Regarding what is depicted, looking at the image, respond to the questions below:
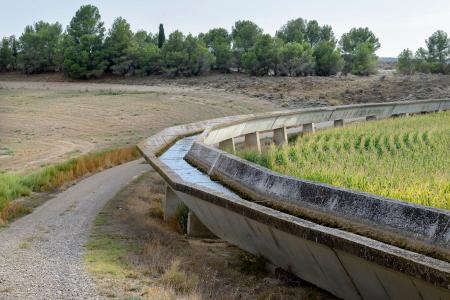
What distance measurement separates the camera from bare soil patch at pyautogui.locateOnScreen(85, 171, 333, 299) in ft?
27.0

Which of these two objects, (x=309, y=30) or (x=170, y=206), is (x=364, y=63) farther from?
(x=170, y=206)

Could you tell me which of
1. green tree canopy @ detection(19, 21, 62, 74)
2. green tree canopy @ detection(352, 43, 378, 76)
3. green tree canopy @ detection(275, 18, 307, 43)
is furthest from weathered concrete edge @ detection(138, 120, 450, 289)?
green tree canopy @ detection(275, 18, 307, 43)

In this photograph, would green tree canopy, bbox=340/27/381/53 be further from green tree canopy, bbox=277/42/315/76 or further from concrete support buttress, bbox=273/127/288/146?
concrete support buttress, bbox=273/127/288/146

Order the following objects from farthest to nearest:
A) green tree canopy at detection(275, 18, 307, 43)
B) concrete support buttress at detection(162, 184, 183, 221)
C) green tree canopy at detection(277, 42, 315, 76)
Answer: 1. green tree canopy at detection(275, 18, 307, 43)
2. green tree canopy at detection(277, 42, 315, 76)
3. concrete support buttress at detection(162, 184, 183, 221)

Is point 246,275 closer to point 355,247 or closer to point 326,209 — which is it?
point 326,209

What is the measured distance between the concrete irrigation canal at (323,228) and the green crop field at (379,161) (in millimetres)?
719

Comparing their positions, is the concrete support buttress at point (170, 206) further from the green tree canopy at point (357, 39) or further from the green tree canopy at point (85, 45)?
the green tree canopy at point (357, 39)

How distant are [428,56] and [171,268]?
6070 cm

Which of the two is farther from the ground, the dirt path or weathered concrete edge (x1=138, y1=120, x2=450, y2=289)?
weathered concrete edge (x1=138, y1=120, x2=450, y2=289)

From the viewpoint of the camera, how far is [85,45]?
243 ft

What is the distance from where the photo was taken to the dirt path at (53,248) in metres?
8.05

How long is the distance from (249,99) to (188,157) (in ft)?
106

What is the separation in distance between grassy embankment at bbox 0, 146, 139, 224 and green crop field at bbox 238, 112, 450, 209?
5219 millimetres

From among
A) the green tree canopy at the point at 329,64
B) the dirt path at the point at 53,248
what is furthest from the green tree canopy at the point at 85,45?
the dirt path at the point at 53,248
